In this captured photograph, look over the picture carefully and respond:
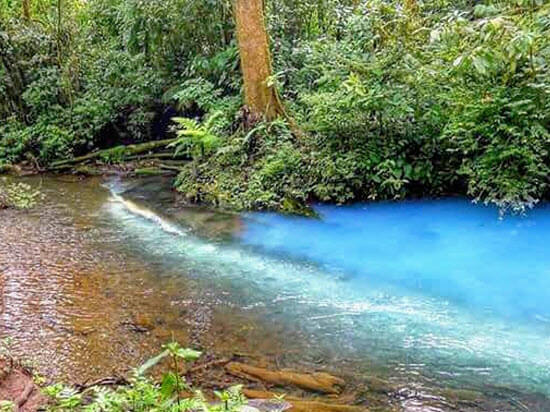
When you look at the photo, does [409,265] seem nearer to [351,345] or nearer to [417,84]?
[351,345]

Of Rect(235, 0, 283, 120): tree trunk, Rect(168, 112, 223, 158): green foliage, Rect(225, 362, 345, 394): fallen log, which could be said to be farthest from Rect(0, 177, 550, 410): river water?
Rect(235, 0, 283, 120): tree trunk

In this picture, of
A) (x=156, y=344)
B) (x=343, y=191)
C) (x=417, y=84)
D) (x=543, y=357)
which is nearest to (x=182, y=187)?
(x=343, y=191)

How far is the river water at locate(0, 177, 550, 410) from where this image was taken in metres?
3.70

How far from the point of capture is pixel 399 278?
5180 mm

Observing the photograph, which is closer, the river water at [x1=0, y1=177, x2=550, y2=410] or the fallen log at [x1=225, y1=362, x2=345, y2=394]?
the fallen log at [x1=225, y1=362, x2=345, y2=394]

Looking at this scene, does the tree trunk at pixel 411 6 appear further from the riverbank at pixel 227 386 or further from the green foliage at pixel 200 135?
the riverbank at pixel 227 386

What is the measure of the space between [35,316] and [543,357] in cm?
360

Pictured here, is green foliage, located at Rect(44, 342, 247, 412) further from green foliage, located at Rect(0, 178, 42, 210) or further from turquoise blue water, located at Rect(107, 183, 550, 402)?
green foliage, located at Rect(0, 178, 42, 210)

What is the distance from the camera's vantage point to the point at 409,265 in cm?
549

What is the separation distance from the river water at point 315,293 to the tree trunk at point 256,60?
85.9 inches

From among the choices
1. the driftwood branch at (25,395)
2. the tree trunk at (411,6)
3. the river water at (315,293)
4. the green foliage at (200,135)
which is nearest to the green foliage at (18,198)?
the river water at (315,293)

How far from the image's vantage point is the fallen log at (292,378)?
3426mm

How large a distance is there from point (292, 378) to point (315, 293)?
1.45 m

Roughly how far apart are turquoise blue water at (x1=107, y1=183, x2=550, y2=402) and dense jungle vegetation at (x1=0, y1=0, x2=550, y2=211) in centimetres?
55
